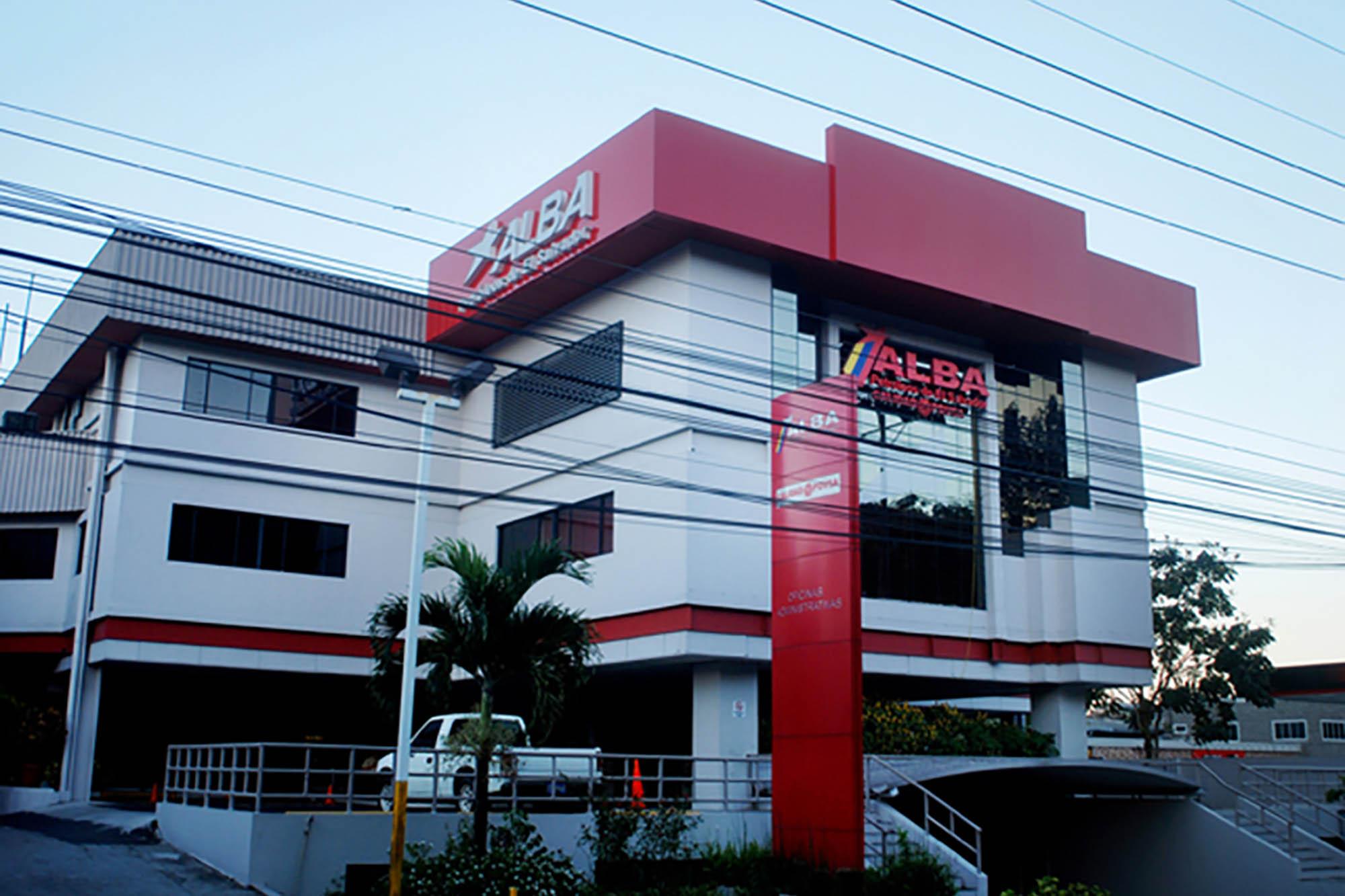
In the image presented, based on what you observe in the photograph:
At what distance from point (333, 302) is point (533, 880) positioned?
835 inches

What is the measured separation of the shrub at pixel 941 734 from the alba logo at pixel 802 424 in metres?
9.44

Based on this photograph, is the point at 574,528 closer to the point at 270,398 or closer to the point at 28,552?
the point at 270,398

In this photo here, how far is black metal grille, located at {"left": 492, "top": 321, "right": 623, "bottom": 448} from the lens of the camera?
30719 millimetres

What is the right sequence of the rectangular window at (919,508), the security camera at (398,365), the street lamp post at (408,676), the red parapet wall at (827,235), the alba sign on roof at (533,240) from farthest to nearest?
the rectangular window at (919,508) → the alba sign on roof at (533,240) → the red parapet wall at (827,235) → the security camera at (398,365) → the street lamp post at (408,676)

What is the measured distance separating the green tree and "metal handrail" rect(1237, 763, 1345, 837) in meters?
12.7

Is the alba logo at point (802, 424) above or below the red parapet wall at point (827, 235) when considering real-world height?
below

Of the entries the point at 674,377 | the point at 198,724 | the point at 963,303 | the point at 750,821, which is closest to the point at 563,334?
the point at 674,377

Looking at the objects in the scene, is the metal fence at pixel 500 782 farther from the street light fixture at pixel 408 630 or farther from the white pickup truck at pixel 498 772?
the street light fixture at pixel 408 630

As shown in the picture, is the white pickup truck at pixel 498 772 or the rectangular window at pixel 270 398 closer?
the white pickup truck at pixel 498 772

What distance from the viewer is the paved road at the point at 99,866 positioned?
18.2m

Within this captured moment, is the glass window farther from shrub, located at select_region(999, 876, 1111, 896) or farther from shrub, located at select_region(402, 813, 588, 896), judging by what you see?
shrub, located at select_region(999, 876, 1111, 896)

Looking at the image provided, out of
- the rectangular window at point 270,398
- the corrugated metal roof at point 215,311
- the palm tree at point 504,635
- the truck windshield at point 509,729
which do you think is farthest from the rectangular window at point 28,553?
the palm tree at point 504,635

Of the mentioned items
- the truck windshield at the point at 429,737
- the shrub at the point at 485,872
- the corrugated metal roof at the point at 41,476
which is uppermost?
the corrugated metal roof at the point at 41,476

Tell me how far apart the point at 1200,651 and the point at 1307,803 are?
52.0 feet
